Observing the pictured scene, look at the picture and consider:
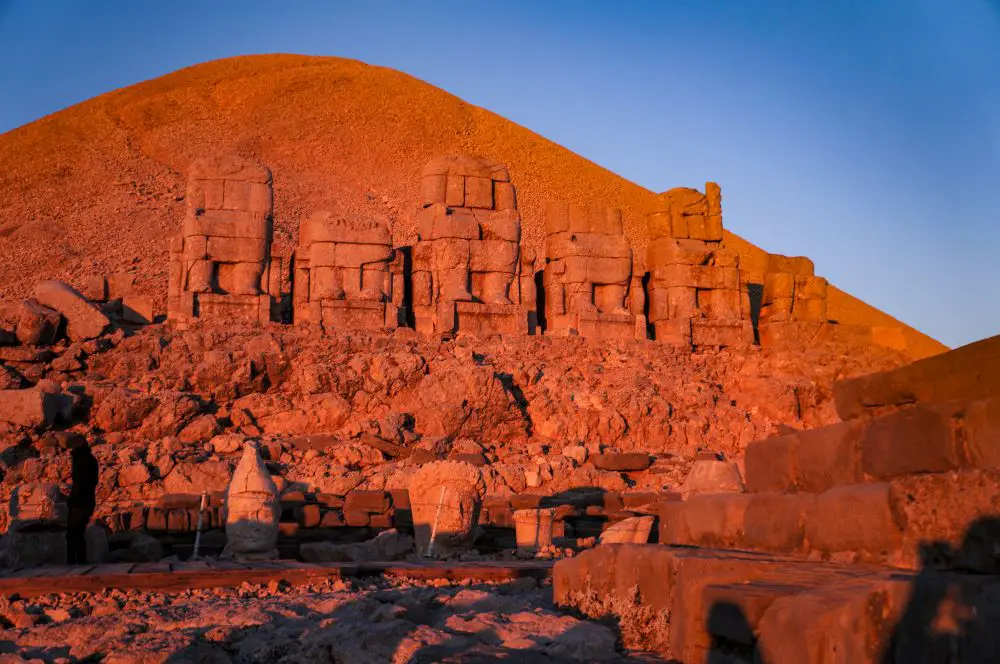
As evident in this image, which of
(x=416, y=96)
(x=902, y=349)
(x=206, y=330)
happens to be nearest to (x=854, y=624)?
(x=206, y=330)

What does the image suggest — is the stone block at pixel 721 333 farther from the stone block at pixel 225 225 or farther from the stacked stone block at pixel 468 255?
the stone block at pixel 225 225

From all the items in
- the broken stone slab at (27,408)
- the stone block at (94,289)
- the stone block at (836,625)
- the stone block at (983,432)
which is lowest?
the stone block at (836,625)

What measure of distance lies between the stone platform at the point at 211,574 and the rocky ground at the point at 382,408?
381cm

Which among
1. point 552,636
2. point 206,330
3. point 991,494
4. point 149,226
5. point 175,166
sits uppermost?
point 175,166

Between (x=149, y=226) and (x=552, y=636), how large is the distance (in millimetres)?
36570

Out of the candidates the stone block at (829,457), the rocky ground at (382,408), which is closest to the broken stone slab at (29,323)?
the rocky ground at (382,408)

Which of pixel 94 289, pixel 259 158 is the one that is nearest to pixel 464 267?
pixel 94 289

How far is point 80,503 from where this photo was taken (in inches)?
404

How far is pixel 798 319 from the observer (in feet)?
71.2

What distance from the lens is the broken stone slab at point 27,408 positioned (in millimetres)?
14016

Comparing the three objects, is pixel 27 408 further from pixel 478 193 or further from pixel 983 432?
pixel 983 432

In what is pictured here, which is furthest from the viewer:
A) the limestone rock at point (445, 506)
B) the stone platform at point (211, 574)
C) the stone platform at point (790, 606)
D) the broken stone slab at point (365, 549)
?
the limestone rock at point (445, 506)

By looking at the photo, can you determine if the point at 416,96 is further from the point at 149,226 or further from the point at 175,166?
the point at 149,226

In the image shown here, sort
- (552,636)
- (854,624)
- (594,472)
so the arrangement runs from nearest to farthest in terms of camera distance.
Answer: (854,624) → (552,636) → (594,472)
